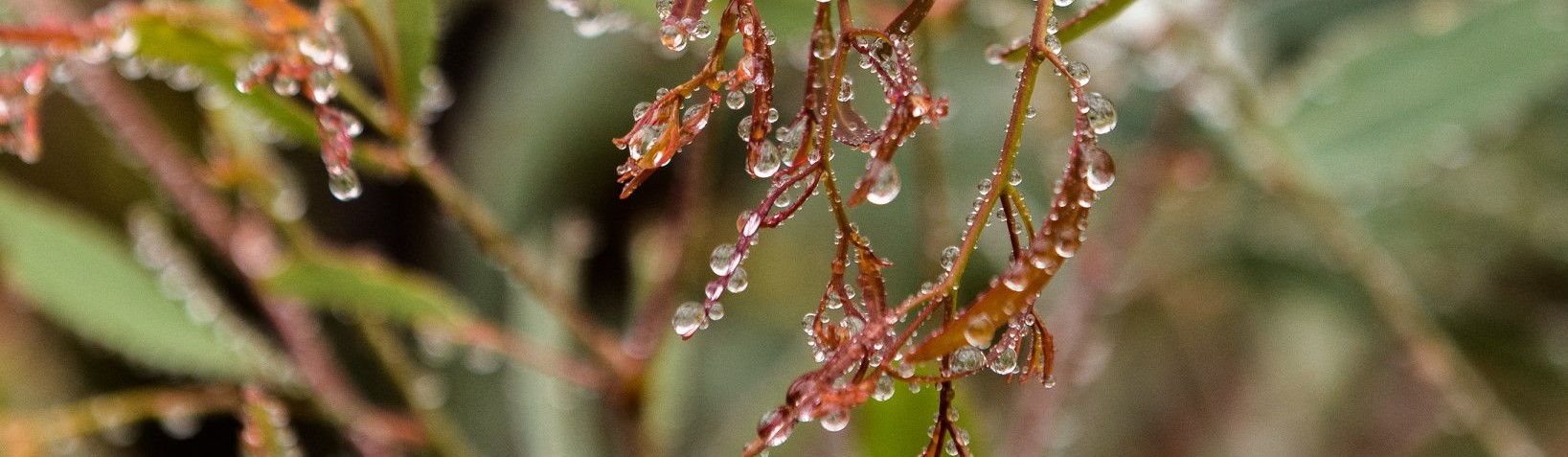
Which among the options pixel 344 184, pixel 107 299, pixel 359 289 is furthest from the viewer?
pixel 107 299

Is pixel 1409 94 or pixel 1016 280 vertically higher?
pixel 1409 94

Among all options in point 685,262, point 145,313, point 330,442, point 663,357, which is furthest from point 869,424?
point 330,442

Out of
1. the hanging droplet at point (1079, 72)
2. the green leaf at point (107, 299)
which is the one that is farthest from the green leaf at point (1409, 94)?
the green leaf at point (107, 299)

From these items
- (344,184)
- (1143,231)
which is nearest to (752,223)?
(344,184)

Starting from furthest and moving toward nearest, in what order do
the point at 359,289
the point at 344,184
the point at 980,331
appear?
the point at 359,289, the point at 344,184, the point at 980,331

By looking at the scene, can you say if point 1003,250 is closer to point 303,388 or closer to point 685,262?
point 685,262

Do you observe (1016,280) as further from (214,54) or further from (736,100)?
(214,54)

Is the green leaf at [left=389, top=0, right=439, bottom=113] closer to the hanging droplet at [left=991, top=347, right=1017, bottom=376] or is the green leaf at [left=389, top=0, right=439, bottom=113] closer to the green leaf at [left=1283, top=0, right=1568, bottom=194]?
the hanging droplet at [left=991, top=347, right=1017, bottom=376]

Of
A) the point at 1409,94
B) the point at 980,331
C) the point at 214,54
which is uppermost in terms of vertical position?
the point at 1409,94
